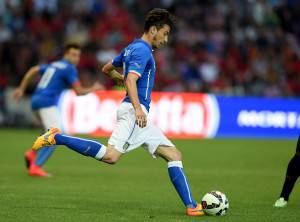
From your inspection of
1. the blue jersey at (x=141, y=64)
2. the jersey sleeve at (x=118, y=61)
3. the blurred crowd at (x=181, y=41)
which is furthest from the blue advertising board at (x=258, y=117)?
the blue jersey at (x=141, y=64)

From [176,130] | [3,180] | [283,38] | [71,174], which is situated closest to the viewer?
[3,180]

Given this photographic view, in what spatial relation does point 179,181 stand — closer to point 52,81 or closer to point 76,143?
point 76,143

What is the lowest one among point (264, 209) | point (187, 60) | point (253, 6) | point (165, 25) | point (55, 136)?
point (264, 209)

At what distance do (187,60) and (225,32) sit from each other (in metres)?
2.40

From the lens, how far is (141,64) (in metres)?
8.33

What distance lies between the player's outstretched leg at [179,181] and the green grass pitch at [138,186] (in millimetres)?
168

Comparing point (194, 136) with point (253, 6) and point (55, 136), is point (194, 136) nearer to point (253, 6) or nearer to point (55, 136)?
point (253, 6)

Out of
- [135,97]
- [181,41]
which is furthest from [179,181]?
[181,41]

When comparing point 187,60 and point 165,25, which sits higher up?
point 187,60

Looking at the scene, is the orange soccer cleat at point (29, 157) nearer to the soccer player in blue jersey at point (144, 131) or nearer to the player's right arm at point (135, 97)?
the soccer player in blue jersey at point (144, 131)

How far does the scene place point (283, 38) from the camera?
88.3 feet

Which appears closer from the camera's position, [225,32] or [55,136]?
[55,136]

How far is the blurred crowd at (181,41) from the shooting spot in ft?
81.7

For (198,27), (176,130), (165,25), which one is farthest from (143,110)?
(198,27)
